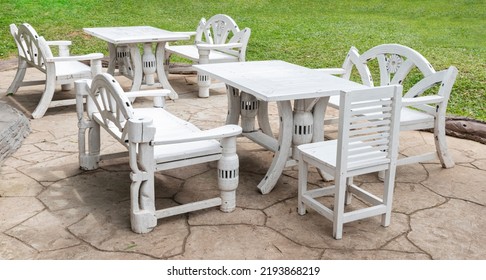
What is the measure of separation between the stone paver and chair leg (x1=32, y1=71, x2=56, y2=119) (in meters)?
0.99

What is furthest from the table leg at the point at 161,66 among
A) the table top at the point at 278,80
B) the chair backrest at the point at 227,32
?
the table top at the point at 278,80

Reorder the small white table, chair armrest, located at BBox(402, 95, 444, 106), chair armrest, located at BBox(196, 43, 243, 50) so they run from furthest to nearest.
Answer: chair armrest, located at BBox(196, 43, 243, 50) → the small white table → chair armrest, located at BBox(402, 95, 444, 106)

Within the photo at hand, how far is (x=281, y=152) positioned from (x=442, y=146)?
1.32m

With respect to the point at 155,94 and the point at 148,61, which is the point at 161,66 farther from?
the point at 155,94

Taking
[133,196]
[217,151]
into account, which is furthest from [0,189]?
[217,151]

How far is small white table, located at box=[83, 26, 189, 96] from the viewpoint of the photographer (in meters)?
6.63

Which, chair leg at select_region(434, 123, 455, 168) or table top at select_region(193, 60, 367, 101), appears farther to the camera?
chair leg at select_region(434, 123, 455, 168)

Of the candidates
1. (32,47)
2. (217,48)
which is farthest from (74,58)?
(217,48)

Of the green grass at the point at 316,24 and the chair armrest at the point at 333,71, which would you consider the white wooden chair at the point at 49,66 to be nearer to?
the chair armrest at the point at 333,71

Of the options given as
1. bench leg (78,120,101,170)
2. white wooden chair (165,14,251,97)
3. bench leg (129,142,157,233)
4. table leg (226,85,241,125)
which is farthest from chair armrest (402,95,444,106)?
white wooden chair (165,14,251,97)

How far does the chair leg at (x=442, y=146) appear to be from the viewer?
4.55 meters

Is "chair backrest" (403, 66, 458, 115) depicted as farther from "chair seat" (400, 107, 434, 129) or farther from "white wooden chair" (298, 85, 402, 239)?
"white wooden chair" (298, 85, 402, 239)

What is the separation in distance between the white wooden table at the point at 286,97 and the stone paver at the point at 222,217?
0.78ft

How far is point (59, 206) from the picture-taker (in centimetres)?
393
